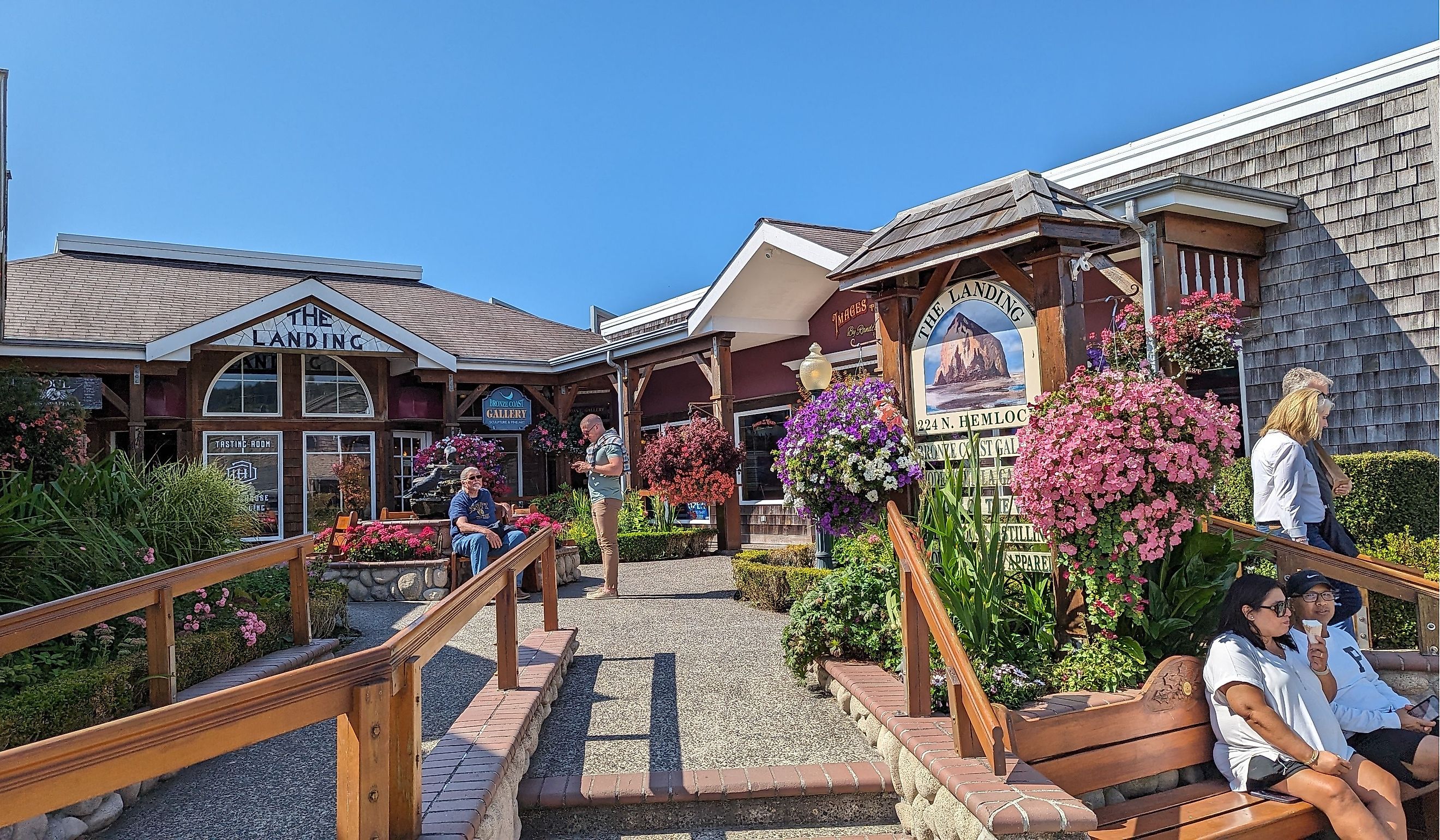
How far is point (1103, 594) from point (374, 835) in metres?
3.16

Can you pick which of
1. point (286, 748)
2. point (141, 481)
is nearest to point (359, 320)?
point (141, 481)

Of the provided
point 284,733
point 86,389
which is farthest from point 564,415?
point 284,733

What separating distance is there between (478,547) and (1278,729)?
619 cm

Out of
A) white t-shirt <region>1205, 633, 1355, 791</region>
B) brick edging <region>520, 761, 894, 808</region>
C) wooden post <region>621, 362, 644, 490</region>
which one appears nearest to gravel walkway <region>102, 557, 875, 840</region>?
brick edging <region>520, 761, 894, 808</region>

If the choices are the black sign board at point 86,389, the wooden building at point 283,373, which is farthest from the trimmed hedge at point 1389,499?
the black sign board at point 86,389

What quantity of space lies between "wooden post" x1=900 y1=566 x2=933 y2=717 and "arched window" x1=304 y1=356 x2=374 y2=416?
13186 millimetres

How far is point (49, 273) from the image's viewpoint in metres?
16.0

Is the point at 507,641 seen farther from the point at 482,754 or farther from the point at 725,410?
the point at 725,410

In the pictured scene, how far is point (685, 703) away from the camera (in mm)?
4961

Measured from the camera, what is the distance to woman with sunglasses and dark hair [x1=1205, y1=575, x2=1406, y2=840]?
11.5 ft

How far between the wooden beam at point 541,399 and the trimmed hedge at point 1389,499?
37.7 feet

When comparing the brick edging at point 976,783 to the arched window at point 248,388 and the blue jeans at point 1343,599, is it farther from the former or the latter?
the arched window at point 248,388

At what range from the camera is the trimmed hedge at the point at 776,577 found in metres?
7.16

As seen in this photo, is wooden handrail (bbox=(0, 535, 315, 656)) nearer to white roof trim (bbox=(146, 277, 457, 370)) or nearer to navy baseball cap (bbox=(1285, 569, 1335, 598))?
navy baseball cap (bbox=(1285, 569, 1335, 598))
